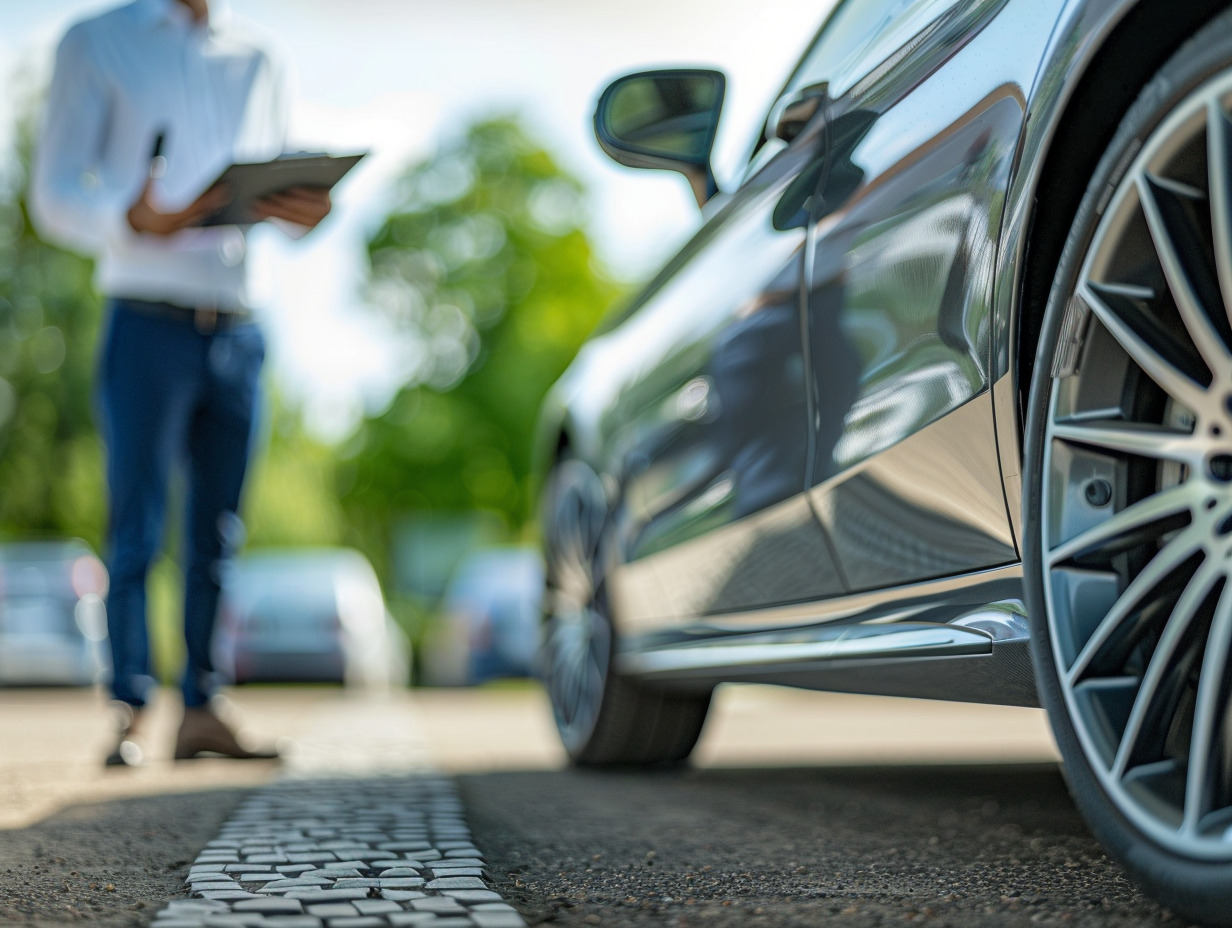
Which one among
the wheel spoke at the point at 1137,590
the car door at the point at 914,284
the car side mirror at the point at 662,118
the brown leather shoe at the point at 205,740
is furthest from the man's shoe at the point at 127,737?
the wheel spoke at the point at 1137,590

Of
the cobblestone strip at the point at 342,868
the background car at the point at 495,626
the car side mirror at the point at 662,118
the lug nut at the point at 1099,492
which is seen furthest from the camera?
the background car at the point at 495,626

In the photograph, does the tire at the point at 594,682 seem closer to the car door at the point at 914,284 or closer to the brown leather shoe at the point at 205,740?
the brown leather shoe at the point at 205,740

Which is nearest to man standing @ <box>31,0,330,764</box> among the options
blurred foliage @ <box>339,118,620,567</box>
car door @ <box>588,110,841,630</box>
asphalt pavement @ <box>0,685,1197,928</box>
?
asphalt pavement @ <box>0,685,1197,928</box>

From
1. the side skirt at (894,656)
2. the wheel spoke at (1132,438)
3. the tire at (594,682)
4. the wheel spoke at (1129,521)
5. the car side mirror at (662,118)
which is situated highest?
the car side mirror at (662,118)

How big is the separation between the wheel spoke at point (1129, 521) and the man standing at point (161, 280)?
302 cm

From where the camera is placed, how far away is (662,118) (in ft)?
11.7

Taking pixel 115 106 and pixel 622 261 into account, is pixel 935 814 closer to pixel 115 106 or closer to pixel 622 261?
pixel 115 106

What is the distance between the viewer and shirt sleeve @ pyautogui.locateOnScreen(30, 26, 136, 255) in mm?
4391

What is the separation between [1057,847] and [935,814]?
60 centimetres

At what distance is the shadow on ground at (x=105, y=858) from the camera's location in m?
2.10

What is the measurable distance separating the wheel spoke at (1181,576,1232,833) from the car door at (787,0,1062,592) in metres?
0.46

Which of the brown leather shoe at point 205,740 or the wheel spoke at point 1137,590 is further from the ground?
the wheel spoke at point 1137,590

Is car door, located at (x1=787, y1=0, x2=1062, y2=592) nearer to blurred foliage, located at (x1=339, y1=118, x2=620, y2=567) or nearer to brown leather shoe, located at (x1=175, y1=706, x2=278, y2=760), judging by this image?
brown leather shoe, located at (x1=175, y1=706, x2=278, y2=760)

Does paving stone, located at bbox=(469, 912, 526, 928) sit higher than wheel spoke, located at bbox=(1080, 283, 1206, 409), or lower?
lower
